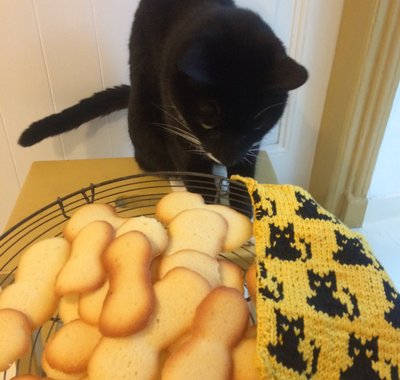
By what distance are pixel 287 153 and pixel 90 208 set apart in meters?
0.86

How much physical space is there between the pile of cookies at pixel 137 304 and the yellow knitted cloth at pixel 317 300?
0.11 feet

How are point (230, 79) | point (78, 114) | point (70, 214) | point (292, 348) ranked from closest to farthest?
point (292, 348), point (230, 79), point (70, 214), point (78, 114)

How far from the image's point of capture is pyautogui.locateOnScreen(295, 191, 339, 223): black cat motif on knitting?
0.49 meters

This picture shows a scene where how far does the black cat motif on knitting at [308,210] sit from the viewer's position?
49 cm

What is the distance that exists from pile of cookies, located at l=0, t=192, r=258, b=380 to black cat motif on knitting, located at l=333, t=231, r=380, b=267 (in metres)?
0.11

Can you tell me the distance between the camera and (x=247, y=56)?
65cm

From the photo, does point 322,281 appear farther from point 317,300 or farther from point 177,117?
point 177,117

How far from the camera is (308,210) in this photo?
0.49 m

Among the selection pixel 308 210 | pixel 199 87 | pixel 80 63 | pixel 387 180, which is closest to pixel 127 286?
pixel 308 210

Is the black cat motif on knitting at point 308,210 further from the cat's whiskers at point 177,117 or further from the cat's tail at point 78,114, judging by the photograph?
the cat's tail at point 78,114

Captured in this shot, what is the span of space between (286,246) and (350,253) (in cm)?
7

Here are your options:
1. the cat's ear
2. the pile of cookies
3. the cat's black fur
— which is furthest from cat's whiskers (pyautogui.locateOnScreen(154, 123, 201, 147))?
the pile of cookies

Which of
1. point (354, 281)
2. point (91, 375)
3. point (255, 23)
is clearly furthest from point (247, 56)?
point (91, 375)

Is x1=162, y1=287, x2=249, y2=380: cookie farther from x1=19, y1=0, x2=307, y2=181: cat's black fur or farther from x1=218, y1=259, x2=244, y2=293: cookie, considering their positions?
x1=19, y1=0, x2=307, y2=181: cat's black fur
